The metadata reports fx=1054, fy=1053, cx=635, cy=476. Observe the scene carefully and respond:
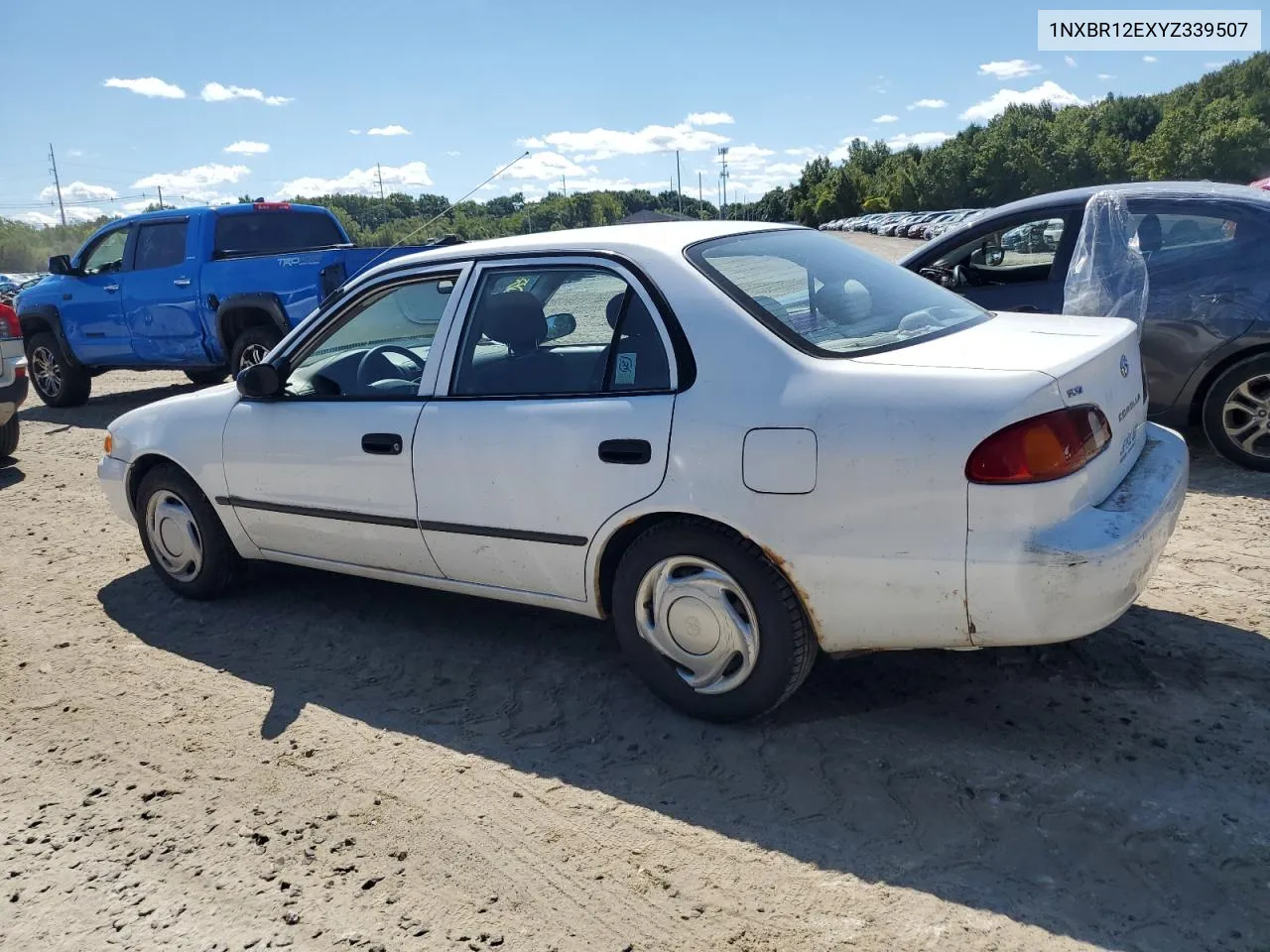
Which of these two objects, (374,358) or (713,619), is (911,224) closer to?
(374,358)

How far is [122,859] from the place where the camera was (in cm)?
312

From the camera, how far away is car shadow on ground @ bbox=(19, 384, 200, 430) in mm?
11140

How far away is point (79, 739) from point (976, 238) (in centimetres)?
610

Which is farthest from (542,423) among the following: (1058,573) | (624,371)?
(1058,573)

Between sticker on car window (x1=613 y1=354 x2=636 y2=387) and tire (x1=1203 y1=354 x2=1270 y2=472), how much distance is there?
14.2 ft

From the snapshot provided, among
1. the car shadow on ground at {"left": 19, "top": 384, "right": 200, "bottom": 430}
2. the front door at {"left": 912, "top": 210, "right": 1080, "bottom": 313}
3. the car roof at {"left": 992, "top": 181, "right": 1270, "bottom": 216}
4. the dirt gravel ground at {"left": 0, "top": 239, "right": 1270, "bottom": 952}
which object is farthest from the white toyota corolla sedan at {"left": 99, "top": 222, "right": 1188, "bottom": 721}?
the car shadow on ground at {"left": 19, "top": 384, "right": 200, "bottom": 430}

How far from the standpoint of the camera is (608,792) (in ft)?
10.8

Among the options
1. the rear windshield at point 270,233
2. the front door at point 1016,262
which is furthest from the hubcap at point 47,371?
the front door at point 1016,262

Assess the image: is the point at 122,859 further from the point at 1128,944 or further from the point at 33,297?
the point at 33,297

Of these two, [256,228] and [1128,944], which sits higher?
[256,228]

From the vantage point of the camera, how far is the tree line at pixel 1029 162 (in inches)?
2527

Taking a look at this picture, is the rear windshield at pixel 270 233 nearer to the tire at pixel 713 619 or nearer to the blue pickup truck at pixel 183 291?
the blue pickup truck at pixel 183 291

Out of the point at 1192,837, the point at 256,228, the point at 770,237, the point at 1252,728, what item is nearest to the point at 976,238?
the point at 770,237

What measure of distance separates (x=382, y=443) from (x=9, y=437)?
6208 mm
